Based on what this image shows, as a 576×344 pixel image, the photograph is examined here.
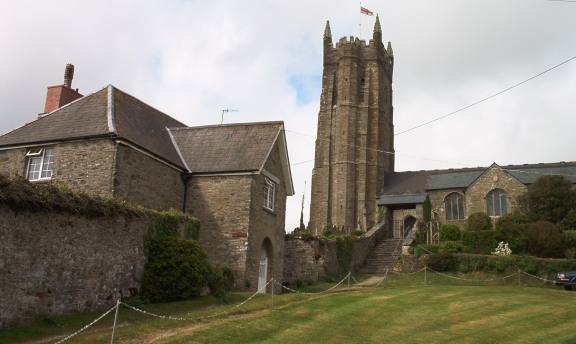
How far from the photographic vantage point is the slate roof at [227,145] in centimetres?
2491

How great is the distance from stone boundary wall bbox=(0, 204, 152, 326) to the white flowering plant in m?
23.7

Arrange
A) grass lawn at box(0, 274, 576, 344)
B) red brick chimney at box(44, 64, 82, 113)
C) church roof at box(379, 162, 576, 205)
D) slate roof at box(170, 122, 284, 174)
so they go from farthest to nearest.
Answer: church roof at box(379, 162, 576, 205), red brick chimney at box(44, 64, 82, 113), slate roof at box(170, 122, 284, 174), grass lawn at box(0, 274, 576, 344)

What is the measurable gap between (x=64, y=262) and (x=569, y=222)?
1295 inches

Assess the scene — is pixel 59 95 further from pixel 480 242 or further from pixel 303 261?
pixel 480 242

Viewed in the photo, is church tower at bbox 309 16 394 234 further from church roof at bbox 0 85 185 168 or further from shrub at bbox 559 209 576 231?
church roof at bbox 0 85 185 168

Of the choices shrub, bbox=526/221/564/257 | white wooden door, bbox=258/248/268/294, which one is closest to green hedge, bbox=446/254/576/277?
shrub, bbox=526/221/564/257

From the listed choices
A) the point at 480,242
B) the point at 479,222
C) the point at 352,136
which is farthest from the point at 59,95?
the point at 352,136

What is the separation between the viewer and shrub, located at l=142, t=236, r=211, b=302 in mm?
18156

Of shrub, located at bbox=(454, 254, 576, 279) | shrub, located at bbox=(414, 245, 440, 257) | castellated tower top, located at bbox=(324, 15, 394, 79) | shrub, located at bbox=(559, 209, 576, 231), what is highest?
castellated tower top, located at bbox=(324, 15, 394, 79)

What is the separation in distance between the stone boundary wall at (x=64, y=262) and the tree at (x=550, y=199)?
1193 inches

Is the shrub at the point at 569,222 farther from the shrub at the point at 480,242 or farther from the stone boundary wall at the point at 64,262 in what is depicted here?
the stone boundary wall at the point at 64,262

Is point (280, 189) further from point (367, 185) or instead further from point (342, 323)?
point (367, 185)

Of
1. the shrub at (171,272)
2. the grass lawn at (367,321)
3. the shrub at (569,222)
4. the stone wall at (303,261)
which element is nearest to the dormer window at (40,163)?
the shrub at (171,272)

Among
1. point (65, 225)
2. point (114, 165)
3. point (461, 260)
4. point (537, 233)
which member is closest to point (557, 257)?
point (537, 233)
